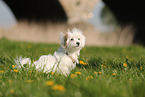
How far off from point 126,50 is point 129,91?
198 inches

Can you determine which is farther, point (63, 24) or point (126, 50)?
point (63, 24)

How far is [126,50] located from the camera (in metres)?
6.64

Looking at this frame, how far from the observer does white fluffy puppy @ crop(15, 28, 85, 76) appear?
103 inches

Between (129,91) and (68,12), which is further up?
(68,12)

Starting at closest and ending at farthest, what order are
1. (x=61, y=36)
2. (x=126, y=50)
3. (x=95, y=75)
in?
(x=95, y=75) → (x=61, y=36) → (x=126, y=50)

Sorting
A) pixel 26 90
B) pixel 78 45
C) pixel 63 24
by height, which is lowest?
pixel 26 90

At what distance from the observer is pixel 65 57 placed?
273 cm

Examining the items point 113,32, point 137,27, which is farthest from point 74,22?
point 137,27

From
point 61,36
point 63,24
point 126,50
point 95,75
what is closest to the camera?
point 95,75

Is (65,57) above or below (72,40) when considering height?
below

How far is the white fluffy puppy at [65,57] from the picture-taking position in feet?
8.60

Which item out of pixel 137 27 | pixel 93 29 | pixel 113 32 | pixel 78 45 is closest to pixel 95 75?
pixel 78 45

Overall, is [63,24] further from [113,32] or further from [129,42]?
[129,42]

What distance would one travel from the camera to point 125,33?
9.18 metres
